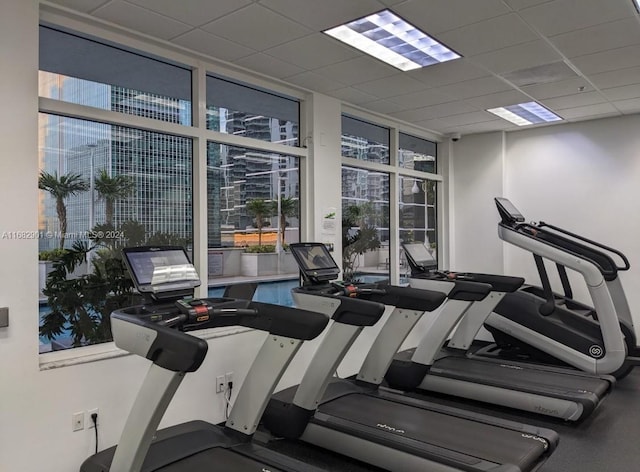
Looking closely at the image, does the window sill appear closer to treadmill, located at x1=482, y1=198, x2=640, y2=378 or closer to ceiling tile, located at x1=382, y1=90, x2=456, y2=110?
ceiling tile, located at x1=382, y1=90, x2=456, y2=110

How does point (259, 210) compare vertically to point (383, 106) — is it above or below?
below

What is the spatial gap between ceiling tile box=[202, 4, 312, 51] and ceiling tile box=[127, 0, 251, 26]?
0.07 m

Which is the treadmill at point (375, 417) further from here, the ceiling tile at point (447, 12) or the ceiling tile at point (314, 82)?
the ceiling tile at point (447, 12)

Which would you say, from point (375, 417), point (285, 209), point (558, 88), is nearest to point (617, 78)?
point (558, 88)

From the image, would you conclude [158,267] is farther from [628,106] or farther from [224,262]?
[628,106]

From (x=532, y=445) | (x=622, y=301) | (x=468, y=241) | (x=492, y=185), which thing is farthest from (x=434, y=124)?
(x=532, y=445)

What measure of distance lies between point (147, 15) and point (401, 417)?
3.29 meters

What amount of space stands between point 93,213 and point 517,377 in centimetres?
389

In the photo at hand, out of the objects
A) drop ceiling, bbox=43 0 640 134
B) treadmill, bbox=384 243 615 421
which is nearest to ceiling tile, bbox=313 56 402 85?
drop ceiling, bbox=43 0 640 134

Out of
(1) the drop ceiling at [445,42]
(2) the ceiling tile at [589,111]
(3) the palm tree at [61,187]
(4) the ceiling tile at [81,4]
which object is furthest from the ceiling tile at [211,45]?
(2) the ceiling tile at [589,111]

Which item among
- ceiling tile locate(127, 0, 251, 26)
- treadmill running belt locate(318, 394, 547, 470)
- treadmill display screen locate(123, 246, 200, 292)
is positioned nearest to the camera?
treadmill display screen locate(123, 246, 200, 292)

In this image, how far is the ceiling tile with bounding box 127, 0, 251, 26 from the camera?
3.05 meters

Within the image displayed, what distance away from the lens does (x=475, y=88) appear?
4.88 meters

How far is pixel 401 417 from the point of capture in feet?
11.7
